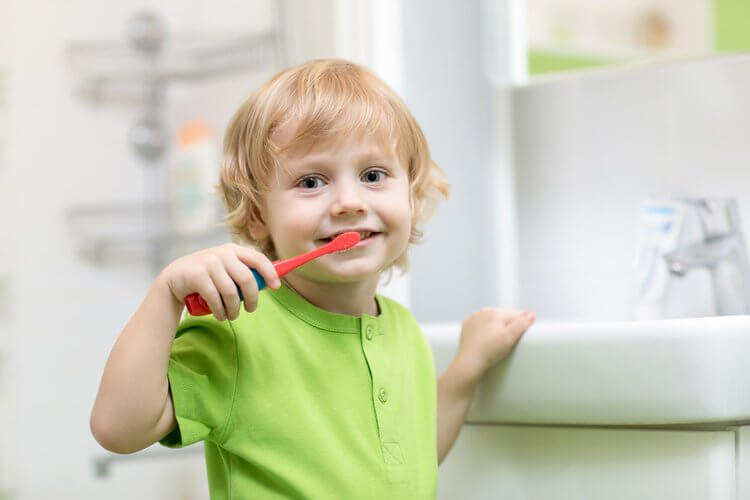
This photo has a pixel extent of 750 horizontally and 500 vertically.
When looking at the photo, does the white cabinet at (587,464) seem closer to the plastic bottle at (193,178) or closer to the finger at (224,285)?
the finger at (224,285)

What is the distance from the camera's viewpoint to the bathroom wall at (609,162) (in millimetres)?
1064

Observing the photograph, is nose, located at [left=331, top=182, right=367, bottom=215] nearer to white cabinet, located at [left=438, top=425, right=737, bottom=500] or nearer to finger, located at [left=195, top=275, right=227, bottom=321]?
finger, located at [left=195, top=275, right=227, bottom=321]

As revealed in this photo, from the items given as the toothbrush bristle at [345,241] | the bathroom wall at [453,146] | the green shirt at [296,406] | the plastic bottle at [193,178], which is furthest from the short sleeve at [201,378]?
the plastic bottle at [193,178]

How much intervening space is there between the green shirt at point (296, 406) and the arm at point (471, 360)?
8 cm

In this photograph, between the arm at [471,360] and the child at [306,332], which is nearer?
the child at [306,332]

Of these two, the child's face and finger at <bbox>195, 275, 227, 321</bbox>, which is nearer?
finger at <bbox>195, 275, 227, 321</bbox>

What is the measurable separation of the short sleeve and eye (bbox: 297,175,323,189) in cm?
12

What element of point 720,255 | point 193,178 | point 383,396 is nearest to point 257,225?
point 383,396

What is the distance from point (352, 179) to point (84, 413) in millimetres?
1227

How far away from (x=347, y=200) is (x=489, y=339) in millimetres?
219

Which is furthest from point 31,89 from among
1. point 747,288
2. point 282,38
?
point 747,288

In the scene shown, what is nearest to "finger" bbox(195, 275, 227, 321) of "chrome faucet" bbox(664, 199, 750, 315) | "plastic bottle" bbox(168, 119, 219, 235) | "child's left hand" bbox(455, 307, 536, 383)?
"child's left hand" bbox(455, 307, 536, 383)

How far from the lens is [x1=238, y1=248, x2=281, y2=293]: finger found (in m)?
0.62

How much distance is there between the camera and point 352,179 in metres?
0.71
